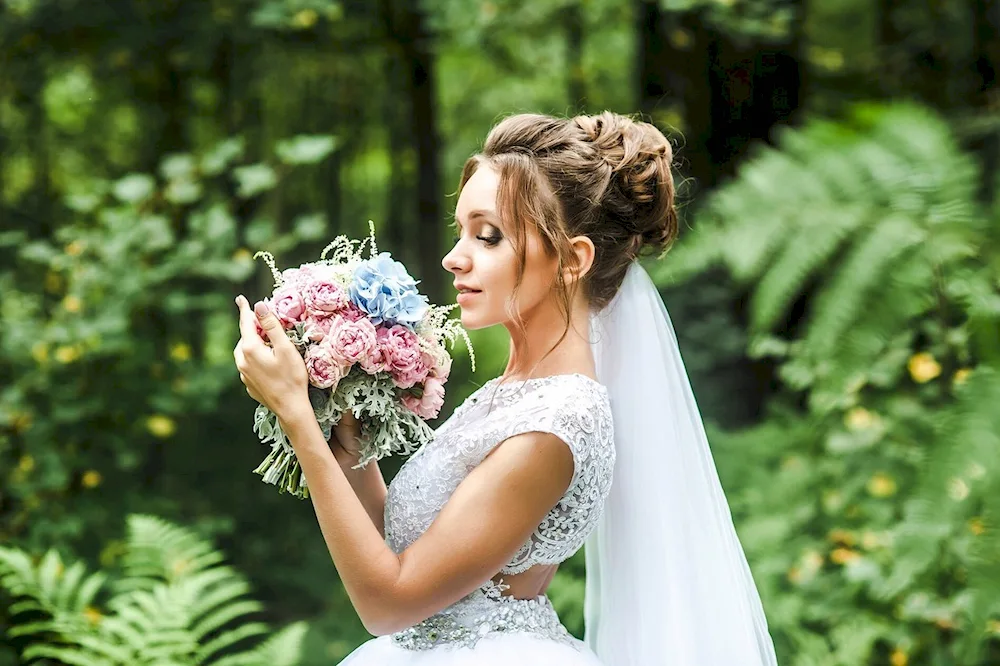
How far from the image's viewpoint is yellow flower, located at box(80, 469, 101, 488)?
493 cm

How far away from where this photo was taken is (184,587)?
3305 millimetres

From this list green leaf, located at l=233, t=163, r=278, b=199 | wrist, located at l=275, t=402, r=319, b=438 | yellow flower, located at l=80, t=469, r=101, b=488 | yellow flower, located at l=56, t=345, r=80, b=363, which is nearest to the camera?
wrist, located at l=275, t=402, r=319, b=438

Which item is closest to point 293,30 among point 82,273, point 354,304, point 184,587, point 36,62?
point 36,62

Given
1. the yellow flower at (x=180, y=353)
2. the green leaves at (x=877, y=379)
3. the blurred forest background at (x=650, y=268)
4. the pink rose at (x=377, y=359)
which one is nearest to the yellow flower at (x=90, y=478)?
the blurred forest background at (x=650, y=268)

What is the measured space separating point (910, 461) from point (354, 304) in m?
2.92

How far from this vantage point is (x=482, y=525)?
189cm

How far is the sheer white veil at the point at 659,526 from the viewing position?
221 cm

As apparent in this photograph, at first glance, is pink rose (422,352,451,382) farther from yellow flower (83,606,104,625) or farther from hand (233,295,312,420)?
yellow flower (83,606,104,625)

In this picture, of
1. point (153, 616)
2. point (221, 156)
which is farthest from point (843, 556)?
point (221, 156)

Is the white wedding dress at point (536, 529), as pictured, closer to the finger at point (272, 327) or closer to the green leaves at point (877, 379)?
the finger at point (272, 327)

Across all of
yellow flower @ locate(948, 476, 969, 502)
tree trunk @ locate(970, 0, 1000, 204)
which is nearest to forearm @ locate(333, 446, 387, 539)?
yellow flower @ locate(948, 476, 969, 502)

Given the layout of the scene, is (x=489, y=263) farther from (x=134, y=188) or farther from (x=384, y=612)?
(x=134, y=188)

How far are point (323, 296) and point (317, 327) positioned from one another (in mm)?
63

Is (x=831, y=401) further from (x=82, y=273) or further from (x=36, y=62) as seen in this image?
(x=36, y=62)
